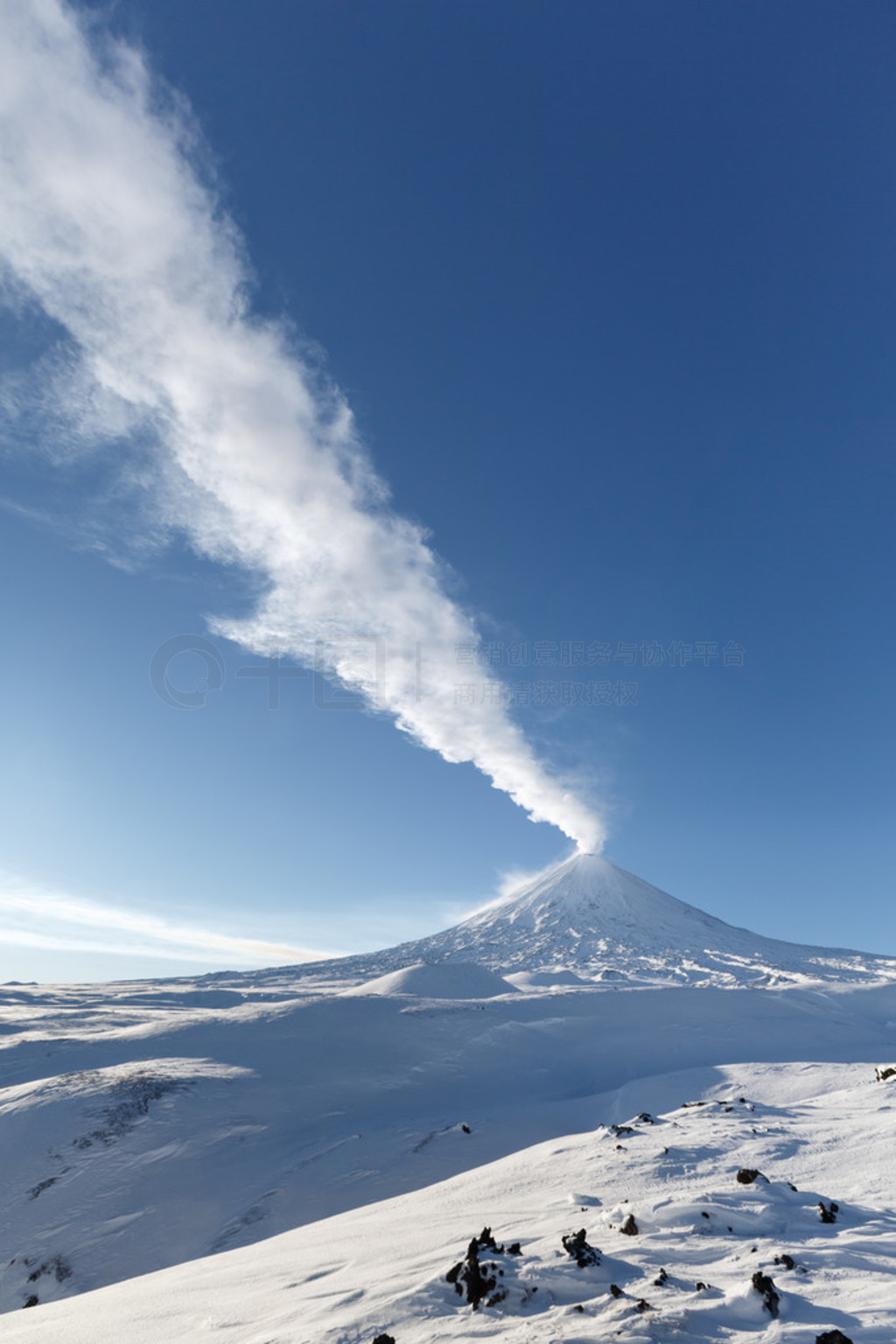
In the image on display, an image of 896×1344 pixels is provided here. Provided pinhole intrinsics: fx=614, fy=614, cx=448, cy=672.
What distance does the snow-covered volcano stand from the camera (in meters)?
71.0

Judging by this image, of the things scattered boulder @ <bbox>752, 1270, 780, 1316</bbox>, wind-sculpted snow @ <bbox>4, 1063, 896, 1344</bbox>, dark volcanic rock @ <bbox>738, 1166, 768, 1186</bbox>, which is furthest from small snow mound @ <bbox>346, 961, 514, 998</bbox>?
scattered boulder @ <bbox>752, 1270, 780, 1316</bbox>

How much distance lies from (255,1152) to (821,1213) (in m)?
15.9

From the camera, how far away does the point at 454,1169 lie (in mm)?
16891

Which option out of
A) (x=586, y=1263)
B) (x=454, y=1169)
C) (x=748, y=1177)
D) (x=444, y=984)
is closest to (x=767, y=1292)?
(x=586, y=1263)

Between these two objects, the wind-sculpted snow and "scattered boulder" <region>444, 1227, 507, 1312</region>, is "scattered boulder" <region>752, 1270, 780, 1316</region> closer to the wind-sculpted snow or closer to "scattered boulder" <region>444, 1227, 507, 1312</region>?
the wind-sculpted snow

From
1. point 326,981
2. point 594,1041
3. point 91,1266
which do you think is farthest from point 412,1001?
point 326,981

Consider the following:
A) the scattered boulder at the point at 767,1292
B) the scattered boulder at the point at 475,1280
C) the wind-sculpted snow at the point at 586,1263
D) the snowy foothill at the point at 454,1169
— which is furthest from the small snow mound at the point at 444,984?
the scattered boulder at the point at 767,1292

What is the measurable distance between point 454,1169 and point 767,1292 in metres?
13.9

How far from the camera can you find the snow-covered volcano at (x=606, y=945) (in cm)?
7100

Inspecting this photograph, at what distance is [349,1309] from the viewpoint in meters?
6.41

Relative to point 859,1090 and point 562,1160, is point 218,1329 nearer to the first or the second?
point 562,1160

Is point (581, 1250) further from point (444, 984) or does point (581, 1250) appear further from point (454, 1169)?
point (444, 984)

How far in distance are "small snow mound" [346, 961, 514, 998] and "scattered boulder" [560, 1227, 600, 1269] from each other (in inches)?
1451

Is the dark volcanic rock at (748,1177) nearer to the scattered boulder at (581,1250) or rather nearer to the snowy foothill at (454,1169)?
the snowy foothill at (454,1169)
